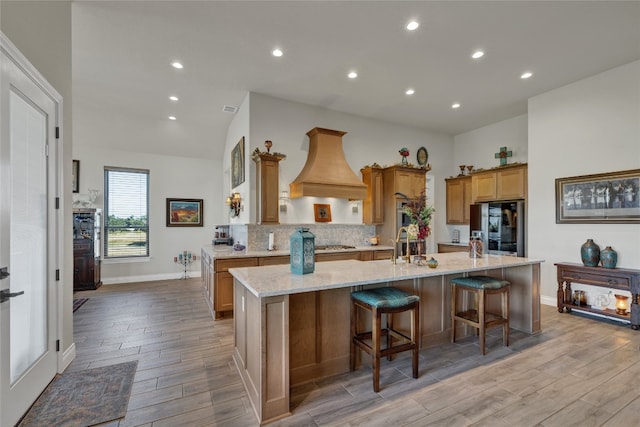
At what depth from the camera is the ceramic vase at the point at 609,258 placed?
387 centimetres

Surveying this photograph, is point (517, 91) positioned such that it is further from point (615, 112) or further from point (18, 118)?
point (18, 118)

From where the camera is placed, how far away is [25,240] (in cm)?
217

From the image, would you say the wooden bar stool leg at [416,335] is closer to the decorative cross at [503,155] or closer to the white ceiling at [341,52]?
the white ceiling at [341,52]

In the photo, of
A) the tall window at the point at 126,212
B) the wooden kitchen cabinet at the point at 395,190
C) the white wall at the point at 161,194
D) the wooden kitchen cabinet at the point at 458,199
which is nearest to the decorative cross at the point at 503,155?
the wooden kitchen cabinet at the point at 458,199

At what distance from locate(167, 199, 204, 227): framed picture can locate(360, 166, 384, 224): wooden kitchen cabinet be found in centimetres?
422

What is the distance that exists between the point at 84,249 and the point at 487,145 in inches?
347

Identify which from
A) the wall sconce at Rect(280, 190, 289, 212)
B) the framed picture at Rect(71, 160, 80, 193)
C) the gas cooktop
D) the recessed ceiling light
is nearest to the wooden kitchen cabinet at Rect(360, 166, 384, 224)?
the gas cooktop

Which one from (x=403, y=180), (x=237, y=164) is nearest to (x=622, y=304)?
(x=403, y=180)

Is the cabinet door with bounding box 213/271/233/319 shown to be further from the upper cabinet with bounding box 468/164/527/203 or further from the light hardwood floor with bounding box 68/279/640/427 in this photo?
the upper cabinet with bounding box 468/164/527/203

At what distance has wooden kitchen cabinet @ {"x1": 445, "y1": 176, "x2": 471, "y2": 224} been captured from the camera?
6.48 m

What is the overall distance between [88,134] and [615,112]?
9.25m

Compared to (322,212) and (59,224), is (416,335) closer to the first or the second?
(322,212)

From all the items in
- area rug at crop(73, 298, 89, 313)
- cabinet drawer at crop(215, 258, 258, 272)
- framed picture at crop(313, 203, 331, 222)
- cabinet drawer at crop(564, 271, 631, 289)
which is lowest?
area rug at crop(73, 298, 89, 313)

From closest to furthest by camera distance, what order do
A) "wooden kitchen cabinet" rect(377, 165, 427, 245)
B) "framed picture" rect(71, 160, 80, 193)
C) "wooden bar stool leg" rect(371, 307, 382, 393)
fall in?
"wooden bar stool leg" rect(371, 307, 382, 393)
"wooden kitchen cabinet" rect(377, 165, 427, 245)
"framed picture" rect(71, 160, 80, 193)
